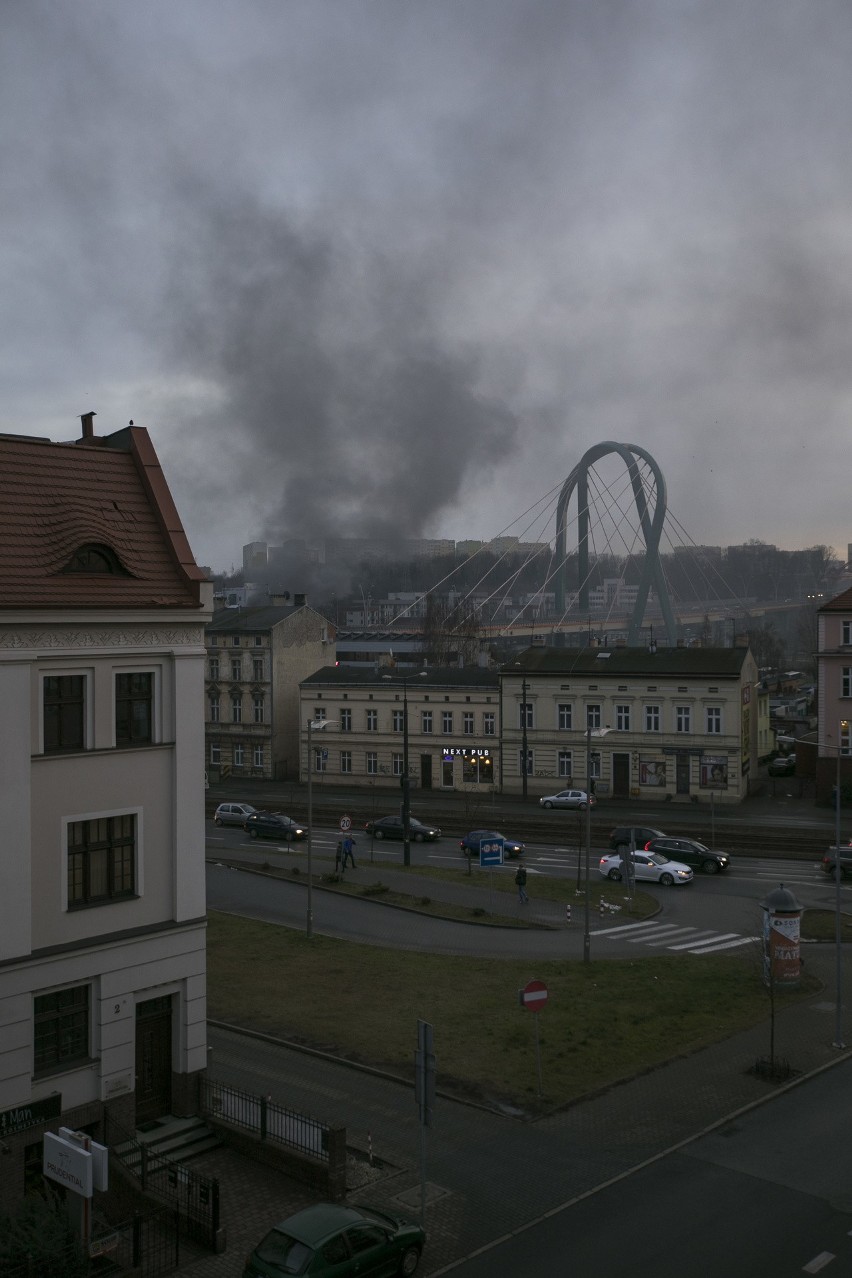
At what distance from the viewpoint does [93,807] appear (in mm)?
15961

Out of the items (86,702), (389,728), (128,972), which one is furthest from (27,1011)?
(389,728)

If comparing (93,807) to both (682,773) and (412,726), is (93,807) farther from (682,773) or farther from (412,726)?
(412,726)

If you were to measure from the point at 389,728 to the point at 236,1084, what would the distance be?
135ft

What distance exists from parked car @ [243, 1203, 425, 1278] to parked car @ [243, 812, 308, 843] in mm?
32867

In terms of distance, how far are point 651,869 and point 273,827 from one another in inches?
654

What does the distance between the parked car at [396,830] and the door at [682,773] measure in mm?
13886

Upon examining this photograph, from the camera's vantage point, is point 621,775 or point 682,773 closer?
point 682,773

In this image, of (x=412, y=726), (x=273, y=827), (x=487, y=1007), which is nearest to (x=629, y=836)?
(x=273, y=827)

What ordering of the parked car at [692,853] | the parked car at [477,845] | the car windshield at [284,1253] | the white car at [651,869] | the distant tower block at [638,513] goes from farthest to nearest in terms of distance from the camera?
the distant tower block at [638,513], the parked car at [477,845], the parked car at [692,853], the white car at [651,869], the car windshield at [284,1253]

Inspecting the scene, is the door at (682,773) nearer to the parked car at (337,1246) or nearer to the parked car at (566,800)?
the parked car at (566,800)

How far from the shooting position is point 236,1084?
59.8 feet

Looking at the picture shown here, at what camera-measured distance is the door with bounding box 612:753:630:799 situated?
178 ft

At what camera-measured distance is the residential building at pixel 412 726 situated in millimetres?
57594

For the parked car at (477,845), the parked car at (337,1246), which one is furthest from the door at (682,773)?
the parked car at (337,1246)
